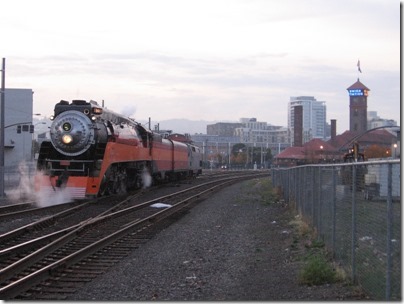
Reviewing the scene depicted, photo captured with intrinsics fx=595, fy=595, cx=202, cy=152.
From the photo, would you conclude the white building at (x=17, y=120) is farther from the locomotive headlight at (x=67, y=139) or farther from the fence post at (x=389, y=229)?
the fence post at (x=389, y=229)

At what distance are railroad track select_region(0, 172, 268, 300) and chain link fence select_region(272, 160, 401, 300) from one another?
405 centimetres

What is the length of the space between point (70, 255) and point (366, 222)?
5.50 metres

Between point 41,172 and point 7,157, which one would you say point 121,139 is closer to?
point 41,172

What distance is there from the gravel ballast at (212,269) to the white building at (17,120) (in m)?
58.6

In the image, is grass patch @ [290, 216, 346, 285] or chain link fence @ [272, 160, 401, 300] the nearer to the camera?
chain link fence @ [272, 160, 401, 300]

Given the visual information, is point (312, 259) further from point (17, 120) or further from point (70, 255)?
point (17, 120)

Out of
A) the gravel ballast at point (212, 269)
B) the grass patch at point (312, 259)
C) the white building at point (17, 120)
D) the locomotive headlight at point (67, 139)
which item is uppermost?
the white building at point (17, 120)

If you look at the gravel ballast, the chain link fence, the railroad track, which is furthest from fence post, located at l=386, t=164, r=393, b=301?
the railroad track

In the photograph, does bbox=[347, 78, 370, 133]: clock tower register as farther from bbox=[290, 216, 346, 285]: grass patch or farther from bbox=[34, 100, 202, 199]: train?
bbox=[290, 216, 346, 285]: grass patch

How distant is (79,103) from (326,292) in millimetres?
17817

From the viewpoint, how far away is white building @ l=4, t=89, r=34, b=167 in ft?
236

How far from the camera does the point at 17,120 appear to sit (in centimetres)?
7450

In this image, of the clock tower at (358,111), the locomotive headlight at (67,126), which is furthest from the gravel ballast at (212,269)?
the clock tower at (358,111)

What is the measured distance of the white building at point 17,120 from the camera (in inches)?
2830
